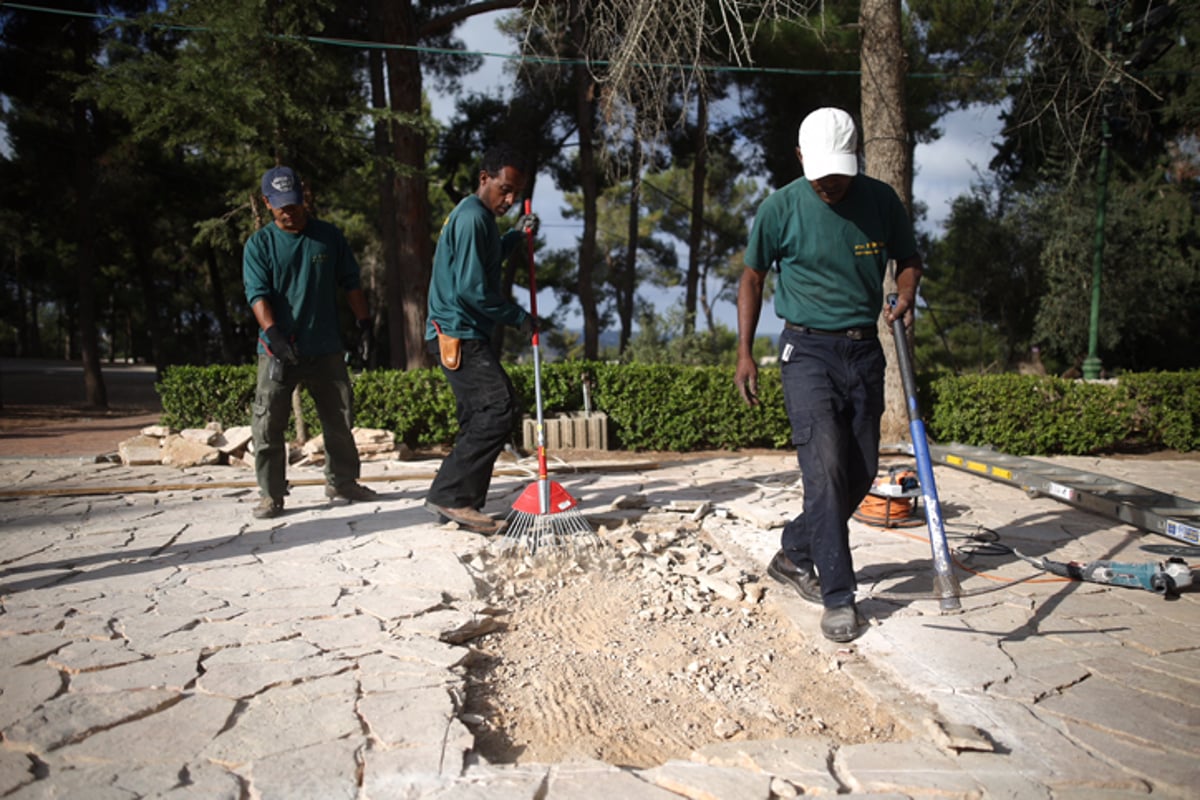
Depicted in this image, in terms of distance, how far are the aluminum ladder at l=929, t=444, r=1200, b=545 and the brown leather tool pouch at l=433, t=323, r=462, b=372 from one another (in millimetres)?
3873

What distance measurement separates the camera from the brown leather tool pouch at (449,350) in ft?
14.9

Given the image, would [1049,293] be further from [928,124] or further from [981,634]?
[981,634]

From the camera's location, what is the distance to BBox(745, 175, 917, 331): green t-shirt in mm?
3322

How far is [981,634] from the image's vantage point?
3.10m

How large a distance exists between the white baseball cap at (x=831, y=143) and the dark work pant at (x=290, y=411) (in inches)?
135

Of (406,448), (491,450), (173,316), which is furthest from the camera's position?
(173,316)

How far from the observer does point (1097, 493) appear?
4926mm

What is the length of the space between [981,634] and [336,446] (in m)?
4.20

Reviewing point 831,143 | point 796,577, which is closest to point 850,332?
point 831,143

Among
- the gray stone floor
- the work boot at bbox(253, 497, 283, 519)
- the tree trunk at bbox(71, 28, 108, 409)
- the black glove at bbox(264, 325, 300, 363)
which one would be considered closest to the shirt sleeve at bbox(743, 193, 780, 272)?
the gray stone floor

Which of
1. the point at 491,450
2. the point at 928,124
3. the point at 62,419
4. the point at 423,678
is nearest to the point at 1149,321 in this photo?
the point at 928,124

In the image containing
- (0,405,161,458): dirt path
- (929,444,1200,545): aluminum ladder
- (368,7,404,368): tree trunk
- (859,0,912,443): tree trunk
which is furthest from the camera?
(368,7,404,368): tree trunk

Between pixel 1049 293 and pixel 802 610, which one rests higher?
pixel 1049 293

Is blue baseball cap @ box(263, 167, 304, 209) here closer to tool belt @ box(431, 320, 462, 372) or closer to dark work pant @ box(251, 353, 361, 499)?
dark work pant @ box(251, 353, 361, 499)
